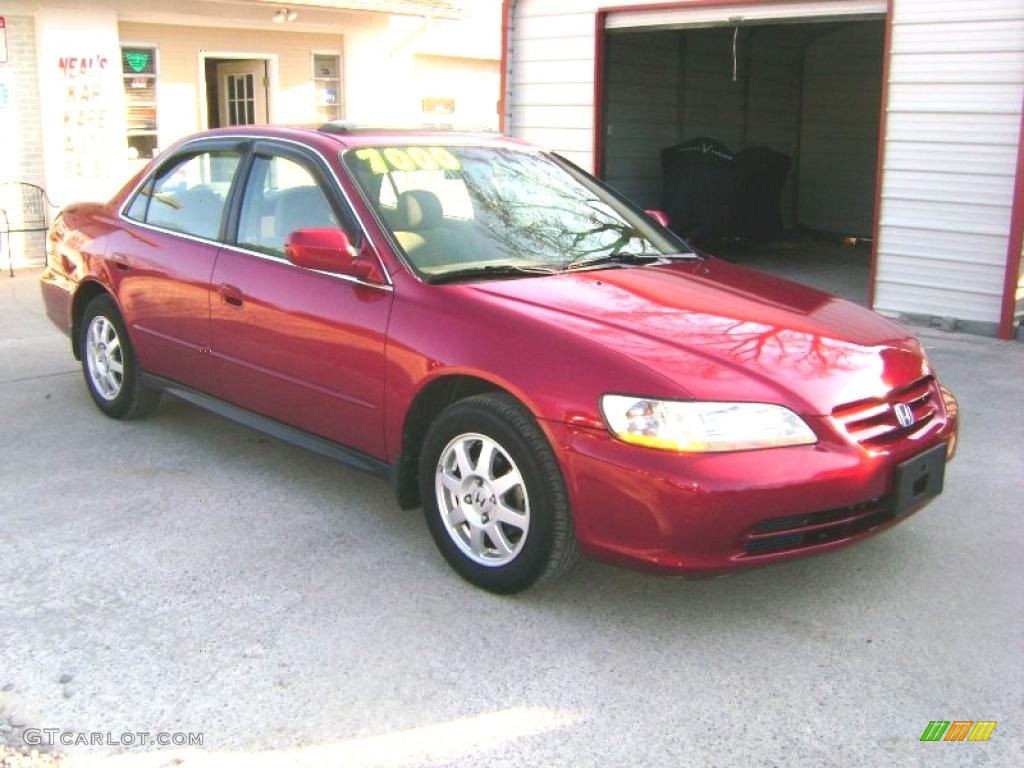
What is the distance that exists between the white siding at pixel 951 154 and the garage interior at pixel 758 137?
184cm

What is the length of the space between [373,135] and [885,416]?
2474 millimetres

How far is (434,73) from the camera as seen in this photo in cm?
1598

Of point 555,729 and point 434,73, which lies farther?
point 434,73

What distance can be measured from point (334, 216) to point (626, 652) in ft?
7.00

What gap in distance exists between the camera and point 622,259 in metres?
4.57

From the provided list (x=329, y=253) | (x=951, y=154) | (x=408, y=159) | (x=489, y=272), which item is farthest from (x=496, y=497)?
(x=951, y=154)

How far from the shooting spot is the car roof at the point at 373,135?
4609 mm

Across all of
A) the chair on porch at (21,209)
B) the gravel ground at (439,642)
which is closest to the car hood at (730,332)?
the gravel ground at (439,642)

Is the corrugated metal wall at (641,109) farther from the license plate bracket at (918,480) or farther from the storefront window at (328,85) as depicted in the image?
the license plate bracket at (918,480)

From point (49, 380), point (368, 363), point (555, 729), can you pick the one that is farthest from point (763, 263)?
point (555, 729)

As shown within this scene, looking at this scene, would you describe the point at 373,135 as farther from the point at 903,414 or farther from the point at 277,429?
the point at 903,414

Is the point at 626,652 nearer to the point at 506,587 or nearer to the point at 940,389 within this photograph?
the point at 506,587

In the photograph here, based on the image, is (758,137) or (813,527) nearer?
(813,527)

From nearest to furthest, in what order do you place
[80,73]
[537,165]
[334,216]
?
[334,216] → [537,165] → [80,73]
